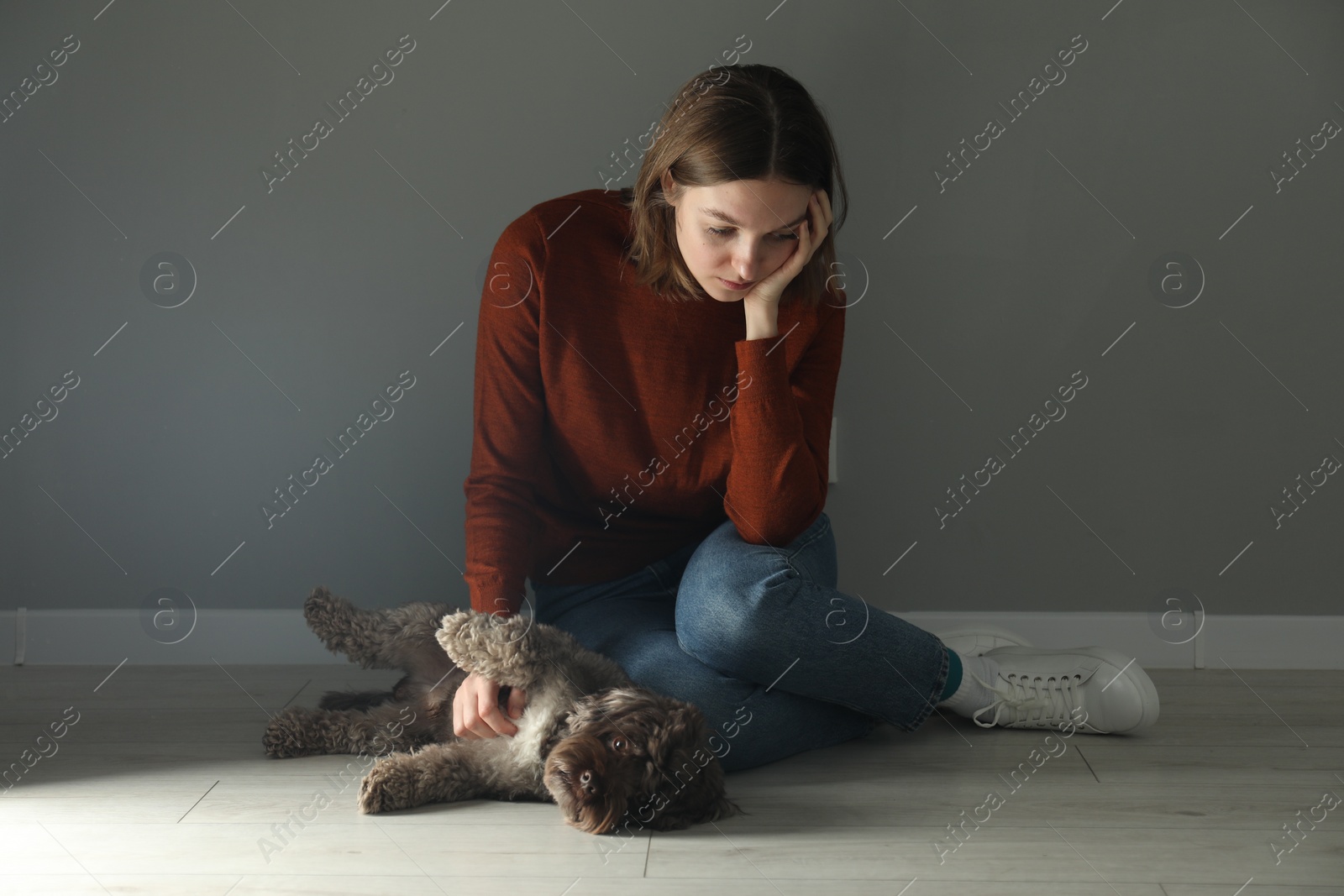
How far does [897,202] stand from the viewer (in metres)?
1.78

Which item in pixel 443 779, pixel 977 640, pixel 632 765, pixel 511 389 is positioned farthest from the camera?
pixel 977 640

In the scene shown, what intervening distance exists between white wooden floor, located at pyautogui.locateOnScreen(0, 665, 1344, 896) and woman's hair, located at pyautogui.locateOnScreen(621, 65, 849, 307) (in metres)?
0.67

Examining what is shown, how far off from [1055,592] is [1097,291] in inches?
21.1

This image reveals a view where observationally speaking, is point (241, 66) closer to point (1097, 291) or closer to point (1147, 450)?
point (1097, 291)

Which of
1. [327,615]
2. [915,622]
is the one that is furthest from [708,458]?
[915,622]

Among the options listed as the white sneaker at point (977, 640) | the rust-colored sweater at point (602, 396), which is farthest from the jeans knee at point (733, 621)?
the white sneaker at point (977, 640)

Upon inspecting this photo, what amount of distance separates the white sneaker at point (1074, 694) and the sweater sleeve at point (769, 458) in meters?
0.36

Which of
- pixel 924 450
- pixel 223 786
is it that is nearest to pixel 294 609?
pixel 223 786

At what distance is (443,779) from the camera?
1.14 meters

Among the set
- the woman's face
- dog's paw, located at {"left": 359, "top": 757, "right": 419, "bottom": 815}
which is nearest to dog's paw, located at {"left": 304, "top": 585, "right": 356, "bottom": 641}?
dog's paw, located at {"left": 359, "top": 757, "right": 419, "bottom": 815}

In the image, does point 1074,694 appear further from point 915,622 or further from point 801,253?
point 801,253

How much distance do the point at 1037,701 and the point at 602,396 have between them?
0.73 metres

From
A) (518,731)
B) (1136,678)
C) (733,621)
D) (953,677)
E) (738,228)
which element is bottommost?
(1136,678)

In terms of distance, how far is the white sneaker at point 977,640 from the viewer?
160 cm
